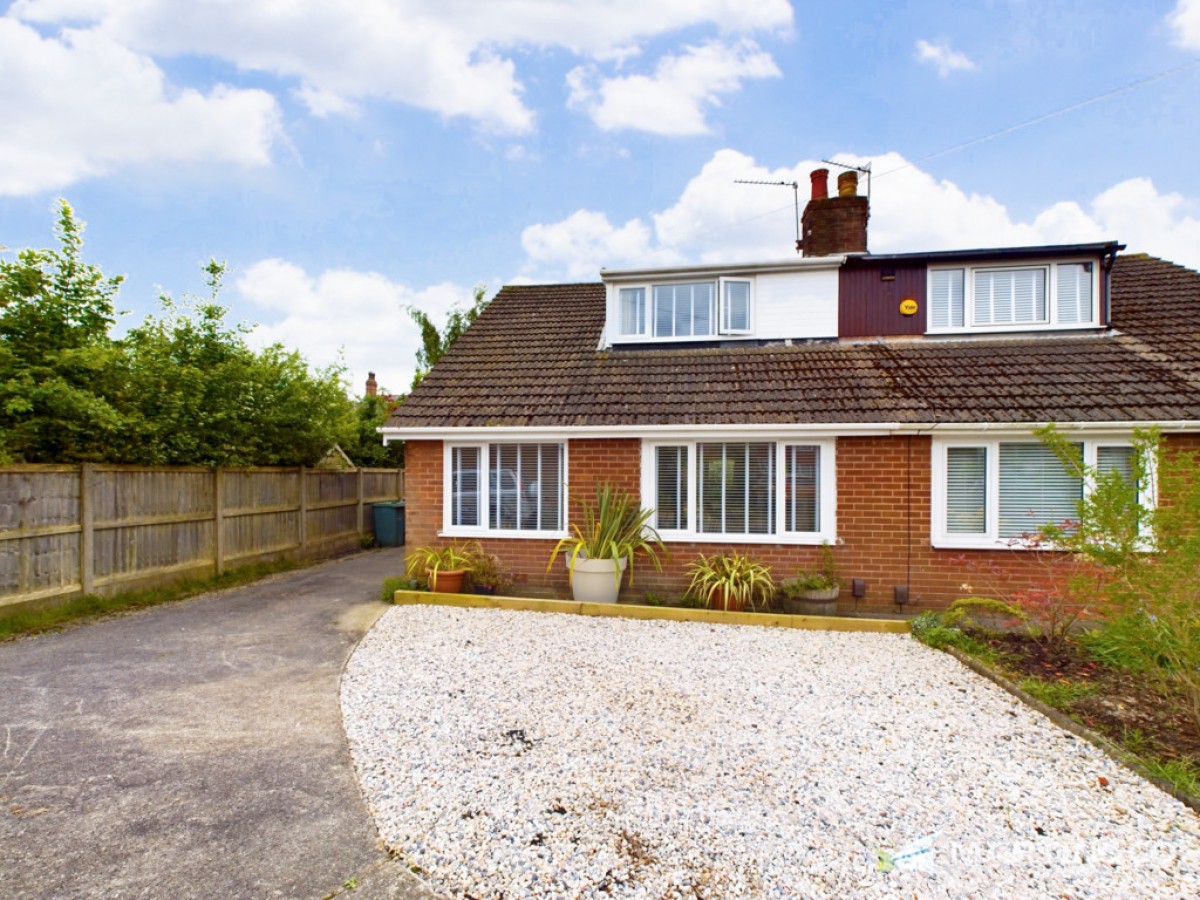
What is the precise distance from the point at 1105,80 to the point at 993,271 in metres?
3.21

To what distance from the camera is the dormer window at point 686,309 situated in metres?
10.2

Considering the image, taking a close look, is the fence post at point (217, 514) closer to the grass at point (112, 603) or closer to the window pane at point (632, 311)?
the grass at point (112, 603)

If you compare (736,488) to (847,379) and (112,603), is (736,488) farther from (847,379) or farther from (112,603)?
(112,603)

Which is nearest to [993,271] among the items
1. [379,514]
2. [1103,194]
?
[1103,194]

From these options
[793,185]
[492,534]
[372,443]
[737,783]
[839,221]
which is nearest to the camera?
[737,783]

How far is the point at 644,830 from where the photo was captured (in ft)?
10.2

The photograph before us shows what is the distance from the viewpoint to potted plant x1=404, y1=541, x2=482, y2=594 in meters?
8.37

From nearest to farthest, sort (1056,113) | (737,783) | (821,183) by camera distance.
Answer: (737,783) < (1056,113) < (821,183)

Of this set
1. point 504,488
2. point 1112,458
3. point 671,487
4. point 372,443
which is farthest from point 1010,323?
point 372,443

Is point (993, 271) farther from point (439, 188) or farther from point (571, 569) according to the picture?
point (439, 188)

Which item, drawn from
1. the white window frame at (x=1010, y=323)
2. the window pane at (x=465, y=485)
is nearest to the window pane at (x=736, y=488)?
the window pane at (x=465, y=485)

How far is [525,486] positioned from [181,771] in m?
5.49

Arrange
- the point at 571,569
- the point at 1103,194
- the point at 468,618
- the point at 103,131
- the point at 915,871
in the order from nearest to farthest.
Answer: the point at 915,871 < the point at 468,618 < the point at 571,569 < the point at 103,131 < the point at 1103,194

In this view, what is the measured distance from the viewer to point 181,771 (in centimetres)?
375
